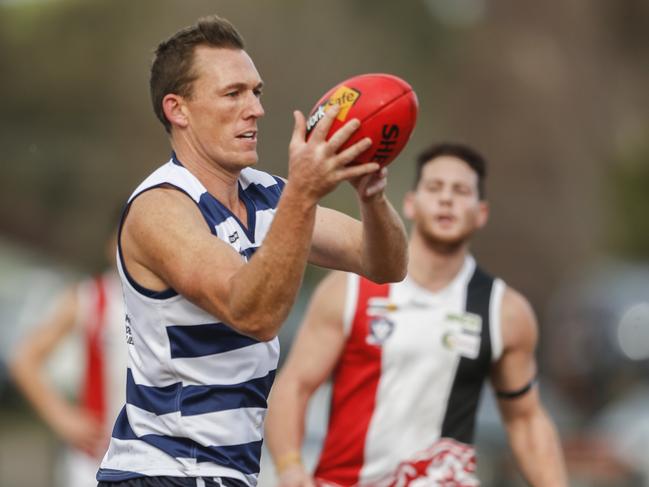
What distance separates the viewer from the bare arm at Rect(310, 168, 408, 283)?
189 inches

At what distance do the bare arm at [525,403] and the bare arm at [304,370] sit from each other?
84cm

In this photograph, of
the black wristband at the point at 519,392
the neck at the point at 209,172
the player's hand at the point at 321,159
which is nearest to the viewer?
the player's hand at the point at 321,159

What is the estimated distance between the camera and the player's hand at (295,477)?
262 inches

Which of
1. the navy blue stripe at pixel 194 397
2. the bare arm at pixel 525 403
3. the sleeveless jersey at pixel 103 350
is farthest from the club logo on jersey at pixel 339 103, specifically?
the sleeveless jersey at pixel 103 350

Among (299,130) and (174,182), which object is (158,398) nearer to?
(174,182)

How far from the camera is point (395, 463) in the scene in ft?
22.9

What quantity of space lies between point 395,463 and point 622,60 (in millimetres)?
16508

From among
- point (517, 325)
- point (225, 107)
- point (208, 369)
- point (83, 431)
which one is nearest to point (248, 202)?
point (225, 107)

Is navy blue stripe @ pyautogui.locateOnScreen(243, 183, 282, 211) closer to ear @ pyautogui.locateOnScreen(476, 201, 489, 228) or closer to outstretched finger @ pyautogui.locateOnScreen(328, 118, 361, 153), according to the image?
outstretched finger @ pyautogui.locateOnScreen(328, 118, 361, 153)

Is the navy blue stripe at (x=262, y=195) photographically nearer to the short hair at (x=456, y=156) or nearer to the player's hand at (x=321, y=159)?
the player's hand at (x=321, y=159)

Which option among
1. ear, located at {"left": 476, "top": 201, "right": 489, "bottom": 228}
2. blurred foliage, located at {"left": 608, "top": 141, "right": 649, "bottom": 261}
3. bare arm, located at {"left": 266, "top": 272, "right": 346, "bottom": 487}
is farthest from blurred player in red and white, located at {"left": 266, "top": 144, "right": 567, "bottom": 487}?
blurred foliage, located at {"left": 608, "top": 141, "right": 649, "bottom": 261}

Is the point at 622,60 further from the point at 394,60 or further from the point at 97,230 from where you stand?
the point at 97,230

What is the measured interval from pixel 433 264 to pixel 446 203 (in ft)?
1.05

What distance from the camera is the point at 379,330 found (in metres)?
7.12
